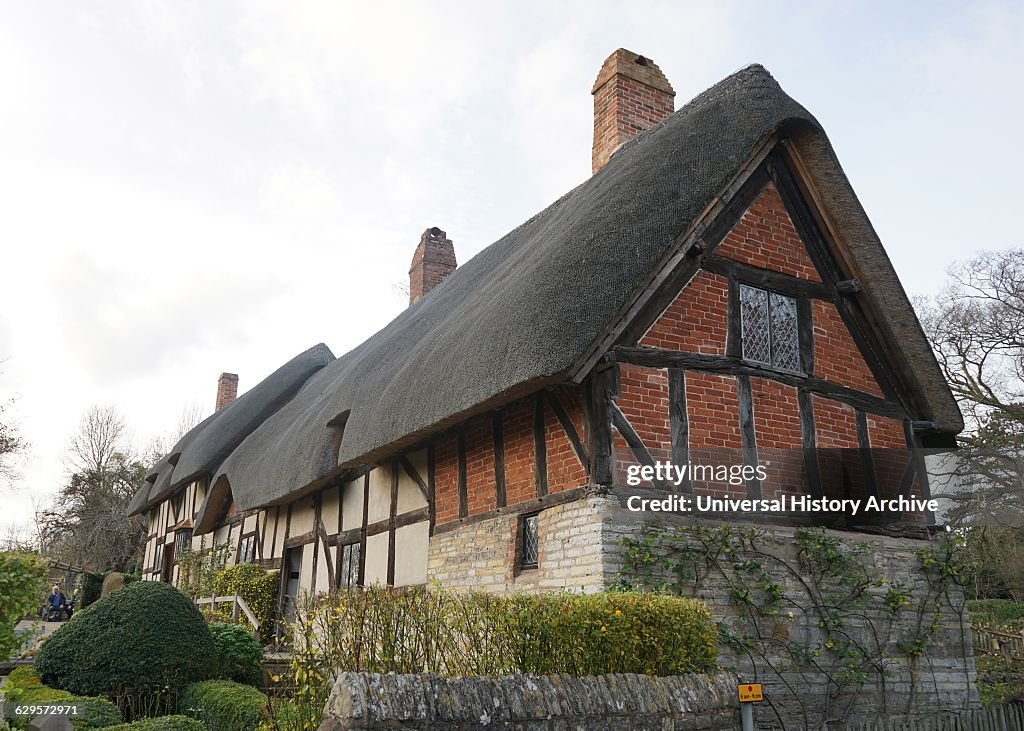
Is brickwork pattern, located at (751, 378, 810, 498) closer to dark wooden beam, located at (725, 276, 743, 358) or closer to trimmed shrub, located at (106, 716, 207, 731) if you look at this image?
dark wooden beam, located at (725, 276, 743, 358)

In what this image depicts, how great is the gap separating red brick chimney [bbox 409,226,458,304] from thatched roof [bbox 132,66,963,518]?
7.95 metres

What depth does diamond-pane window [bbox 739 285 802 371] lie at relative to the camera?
26.2 feet

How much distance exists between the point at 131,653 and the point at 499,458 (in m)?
3.71

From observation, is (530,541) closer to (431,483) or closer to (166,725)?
(431,483)

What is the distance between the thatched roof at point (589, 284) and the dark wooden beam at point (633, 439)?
69 centimetres

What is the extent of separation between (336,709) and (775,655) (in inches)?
172

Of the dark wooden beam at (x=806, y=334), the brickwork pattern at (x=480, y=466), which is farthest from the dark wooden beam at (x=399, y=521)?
the dark wooden beam at (x=806, y=334)

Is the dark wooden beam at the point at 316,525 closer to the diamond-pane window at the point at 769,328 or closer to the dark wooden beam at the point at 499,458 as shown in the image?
the dark wooden beam at the point at 499,458

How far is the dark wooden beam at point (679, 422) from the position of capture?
7098 mm

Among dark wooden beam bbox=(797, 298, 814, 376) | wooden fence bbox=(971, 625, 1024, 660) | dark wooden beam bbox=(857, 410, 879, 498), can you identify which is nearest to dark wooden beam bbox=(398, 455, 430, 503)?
dark wooden beam bbox=(797, 298, 814, 376)

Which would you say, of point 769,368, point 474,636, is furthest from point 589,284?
point 474,636

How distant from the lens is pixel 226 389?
27766 mm

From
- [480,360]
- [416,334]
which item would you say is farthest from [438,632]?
[416,334]

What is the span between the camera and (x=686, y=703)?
488 cm
